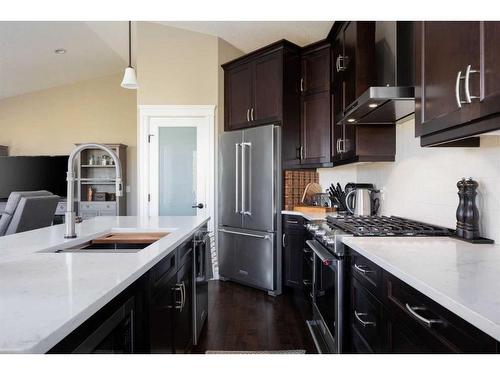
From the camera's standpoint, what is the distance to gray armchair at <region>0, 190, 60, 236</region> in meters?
3.51

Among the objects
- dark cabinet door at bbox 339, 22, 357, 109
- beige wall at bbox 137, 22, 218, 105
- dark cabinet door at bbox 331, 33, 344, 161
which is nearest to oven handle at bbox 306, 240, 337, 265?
dark cabinet door at bbox 331, 33, 344, 161

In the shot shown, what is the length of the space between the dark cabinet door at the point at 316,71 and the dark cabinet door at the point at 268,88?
0.26m

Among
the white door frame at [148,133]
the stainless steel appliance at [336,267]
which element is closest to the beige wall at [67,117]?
the white door frame at [148,133]

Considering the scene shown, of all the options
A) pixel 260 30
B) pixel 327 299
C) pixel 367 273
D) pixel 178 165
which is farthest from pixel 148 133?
pixel 367 273

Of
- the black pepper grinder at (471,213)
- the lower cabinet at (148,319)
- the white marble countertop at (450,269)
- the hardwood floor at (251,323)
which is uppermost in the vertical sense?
the black pepper grinder at (471,213)

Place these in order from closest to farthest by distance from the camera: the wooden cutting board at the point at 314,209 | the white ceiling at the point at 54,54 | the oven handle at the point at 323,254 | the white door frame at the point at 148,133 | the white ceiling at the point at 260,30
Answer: the oven handle at the point at 323,254
the wooden cutting board at the point at 314,209
the white ceiling at the point at 260,30
the white door frame at the point at 148,133
the white ceiling at the point at 54,54

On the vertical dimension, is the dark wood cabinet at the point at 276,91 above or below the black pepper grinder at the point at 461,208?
above

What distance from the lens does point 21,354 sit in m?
0.54

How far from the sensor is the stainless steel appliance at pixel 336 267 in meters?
1.84

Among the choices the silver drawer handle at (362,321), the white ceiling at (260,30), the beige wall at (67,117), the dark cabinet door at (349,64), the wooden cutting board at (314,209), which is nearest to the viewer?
the silver drawer handle at (362,321)

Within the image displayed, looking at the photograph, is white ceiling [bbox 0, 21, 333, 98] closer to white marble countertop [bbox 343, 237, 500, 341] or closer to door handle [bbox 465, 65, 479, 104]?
door handle [bbox 465, 65, 479, 104]

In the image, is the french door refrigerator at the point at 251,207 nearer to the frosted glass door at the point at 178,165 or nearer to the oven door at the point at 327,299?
the frosted glass door at the point at 178,165

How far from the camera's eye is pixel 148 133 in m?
4.29
